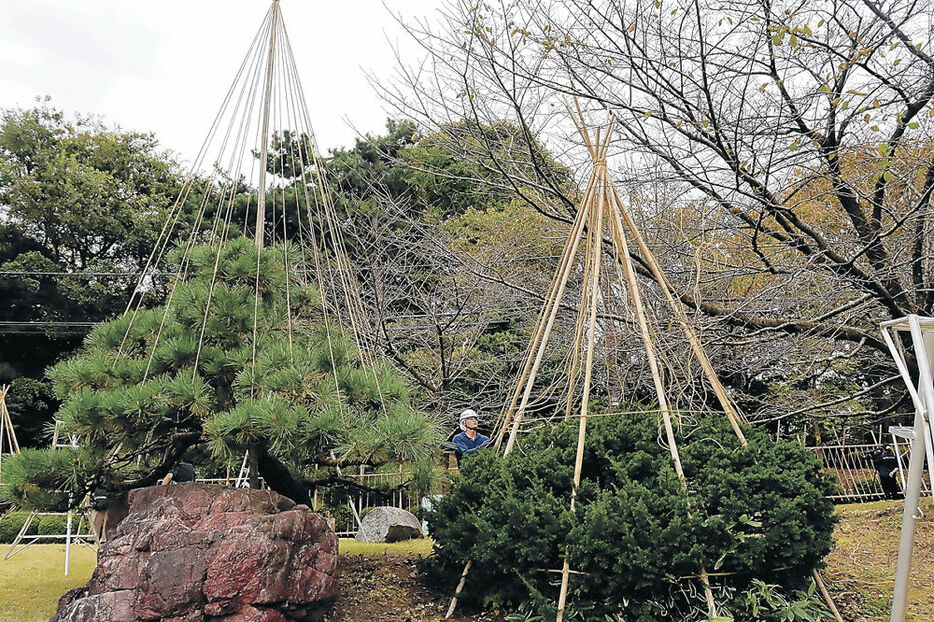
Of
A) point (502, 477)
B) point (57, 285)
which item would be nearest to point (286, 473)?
point (502, 477)

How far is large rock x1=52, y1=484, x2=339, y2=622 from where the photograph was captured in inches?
128

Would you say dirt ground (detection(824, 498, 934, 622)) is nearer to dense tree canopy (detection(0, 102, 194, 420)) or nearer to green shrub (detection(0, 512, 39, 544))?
green shrub (detection(0, 512, 39, 544))

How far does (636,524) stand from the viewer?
3.29 metres

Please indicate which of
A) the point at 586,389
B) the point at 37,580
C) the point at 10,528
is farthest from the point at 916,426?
the point at 10,528

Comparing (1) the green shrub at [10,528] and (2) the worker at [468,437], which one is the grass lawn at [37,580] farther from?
(2) the worker at [468,437]

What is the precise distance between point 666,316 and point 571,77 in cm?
219

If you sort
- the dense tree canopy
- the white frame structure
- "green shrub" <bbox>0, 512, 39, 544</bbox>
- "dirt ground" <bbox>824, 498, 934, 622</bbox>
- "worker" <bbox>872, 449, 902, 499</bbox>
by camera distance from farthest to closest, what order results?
1. the dense tree canopy
2. "worker" <bbox>872, 449, 902, 499</bbox>
3. "green shrub" <bbox>0, 512, 39, 544</bbox>
4. "dirt ground" <bbox>824, 498, 934, 622</bbox>
5. the white frame structure

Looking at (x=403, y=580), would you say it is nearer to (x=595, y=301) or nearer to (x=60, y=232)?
(x=595, y=301)

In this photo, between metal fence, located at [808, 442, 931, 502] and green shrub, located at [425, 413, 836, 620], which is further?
metal fence, located at [808, 442, 931, 502]

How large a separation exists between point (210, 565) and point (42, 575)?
126 inches

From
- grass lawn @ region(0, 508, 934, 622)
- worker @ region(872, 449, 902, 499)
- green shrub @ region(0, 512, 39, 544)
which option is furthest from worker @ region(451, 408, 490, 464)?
worker @ region(872, 449, 902, 499)

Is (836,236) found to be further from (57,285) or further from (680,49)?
(57,285)

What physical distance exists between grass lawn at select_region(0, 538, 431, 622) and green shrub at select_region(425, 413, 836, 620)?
151cm

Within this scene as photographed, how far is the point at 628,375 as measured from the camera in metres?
5.95
